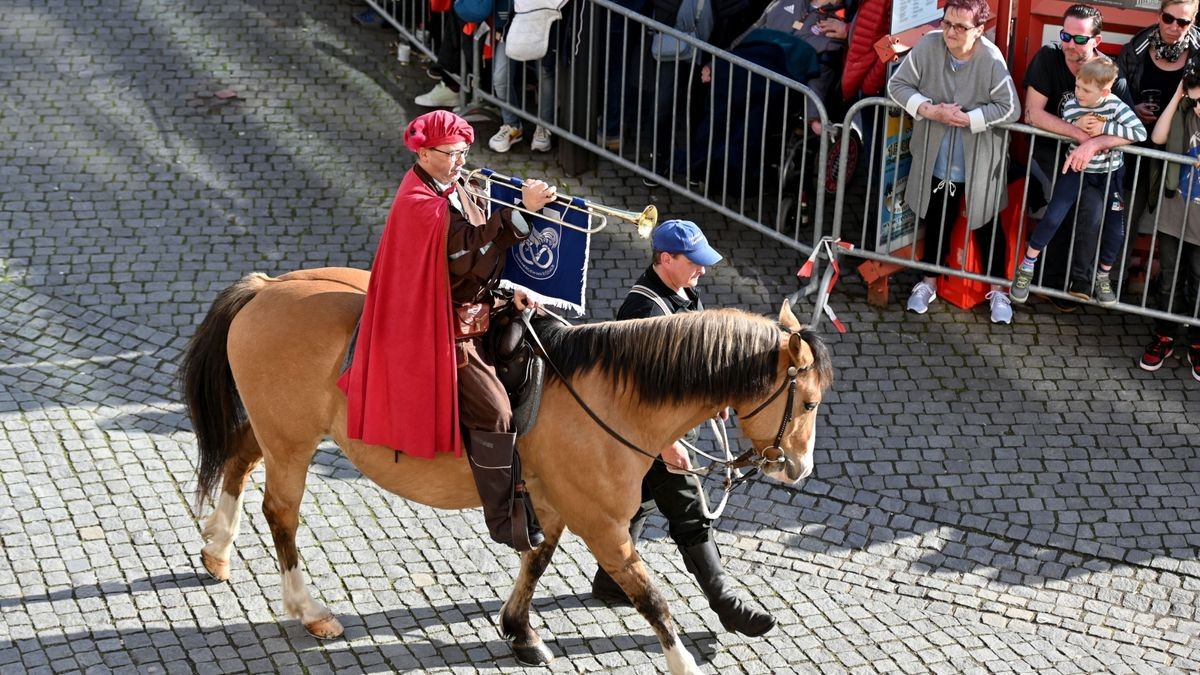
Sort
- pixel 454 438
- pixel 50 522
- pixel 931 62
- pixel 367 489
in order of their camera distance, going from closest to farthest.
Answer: pixel 454 438 → pixel 50 522 → pixel 367 489 → pixel 931 62

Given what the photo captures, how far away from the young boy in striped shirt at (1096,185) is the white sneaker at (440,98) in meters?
4.87

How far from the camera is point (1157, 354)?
32.9ft

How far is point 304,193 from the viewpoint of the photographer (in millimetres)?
11695

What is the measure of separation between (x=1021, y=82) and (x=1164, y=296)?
5.58 ft

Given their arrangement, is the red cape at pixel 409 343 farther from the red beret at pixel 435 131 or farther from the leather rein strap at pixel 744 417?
the leather rein strap at pixel 744 417

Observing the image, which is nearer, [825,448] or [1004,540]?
[1004,540]

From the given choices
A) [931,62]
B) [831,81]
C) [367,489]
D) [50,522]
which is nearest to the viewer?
[50,522]

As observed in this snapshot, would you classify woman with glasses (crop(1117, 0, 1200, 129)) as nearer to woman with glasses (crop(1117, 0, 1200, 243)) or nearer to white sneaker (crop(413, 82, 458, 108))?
woman with glasses (crop(1117, 0, 1200, 243))

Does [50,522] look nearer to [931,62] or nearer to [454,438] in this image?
[454,438]

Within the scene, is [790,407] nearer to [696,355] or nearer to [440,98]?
[696,355]

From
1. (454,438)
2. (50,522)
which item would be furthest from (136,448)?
(454,438)

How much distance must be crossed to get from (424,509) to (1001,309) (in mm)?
4158

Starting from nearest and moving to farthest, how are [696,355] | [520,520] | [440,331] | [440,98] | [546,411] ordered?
1. [696,355]
2. [440,331]
3. [546,411]
4. [520,520]
5. [440,98]

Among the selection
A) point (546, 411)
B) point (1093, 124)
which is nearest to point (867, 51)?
point (1093, 124)
